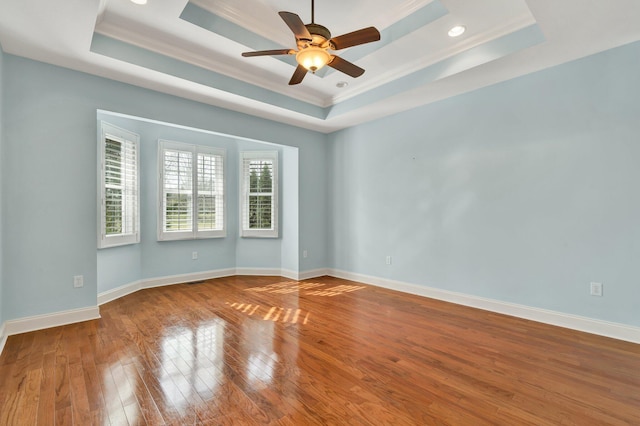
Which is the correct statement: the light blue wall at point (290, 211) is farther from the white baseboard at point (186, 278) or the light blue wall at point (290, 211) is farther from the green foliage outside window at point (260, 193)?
the white baseboard at point (186, 278)

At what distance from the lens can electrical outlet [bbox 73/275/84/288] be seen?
3.34 m

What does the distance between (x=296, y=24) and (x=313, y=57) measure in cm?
36

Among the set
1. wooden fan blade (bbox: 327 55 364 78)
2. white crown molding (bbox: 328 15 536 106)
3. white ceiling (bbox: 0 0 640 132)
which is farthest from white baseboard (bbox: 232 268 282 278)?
wooden fan blade (bbox: 327 55 364 78)

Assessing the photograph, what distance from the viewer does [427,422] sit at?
175cm

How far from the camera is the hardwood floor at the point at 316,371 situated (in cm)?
183

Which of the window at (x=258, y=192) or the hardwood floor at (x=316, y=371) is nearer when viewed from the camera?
the hardwood floor at (x=316, y=371)

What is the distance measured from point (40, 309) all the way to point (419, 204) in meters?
4.80

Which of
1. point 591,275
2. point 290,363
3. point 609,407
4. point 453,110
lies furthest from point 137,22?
point 591,275

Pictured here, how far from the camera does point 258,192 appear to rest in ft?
19.4

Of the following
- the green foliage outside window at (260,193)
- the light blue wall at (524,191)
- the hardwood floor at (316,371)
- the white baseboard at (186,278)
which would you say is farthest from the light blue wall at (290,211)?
the hardwood floor at (316,371)

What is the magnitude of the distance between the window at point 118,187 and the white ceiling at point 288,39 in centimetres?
117

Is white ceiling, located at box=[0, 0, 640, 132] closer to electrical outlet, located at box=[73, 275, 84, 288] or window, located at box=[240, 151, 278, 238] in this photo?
window, located at box=[240, 151, 278, 238]

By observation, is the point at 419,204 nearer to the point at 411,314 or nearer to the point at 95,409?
the point at 411,314

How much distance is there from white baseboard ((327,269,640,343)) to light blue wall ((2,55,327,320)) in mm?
4171
